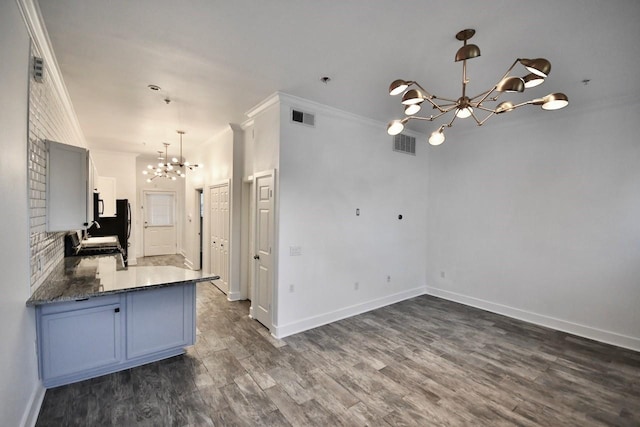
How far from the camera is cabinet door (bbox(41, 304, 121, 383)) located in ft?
8.08

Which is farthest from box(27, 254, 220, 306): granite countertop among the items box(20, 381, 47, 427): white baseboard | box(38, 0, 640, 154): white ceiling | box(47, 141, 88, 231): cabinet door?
box(38, 0, 640, 154): white ceiling

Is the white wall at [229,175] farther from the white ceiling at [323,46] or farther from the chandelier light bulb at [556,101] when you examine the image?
the chandelier light bulb at [556,101]

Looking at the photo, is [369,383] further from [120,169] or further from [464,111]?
[120,169]

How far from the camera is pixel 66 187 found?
9.10 feet

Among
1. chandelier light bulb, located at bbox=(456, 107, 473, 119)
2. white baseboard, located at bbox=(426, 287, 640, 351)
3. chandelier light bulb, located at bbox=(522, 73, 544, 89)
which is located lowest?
white baseboard, located at bbox=(426, 287, 640, 351)

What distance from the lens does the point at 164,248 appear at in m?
9.40

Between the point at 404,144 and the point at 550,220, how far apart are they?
2525 mm

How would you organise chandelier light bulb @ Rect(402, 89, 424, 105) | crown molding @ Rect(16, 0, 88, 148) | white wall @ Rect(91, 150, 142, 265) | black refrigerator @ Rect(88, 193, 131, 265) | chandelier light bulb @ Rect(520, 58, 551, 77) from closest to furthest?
chandelier light bulb @ Rect(520, 58, 551, 77), crown molding @ Rect(16, 0, 88, 148), chandelier light bulb @ Rect(402, 89, 424, 105), black refrigerator @ Rect(88, 193, 131, 265), white wall @ Rect(91, 150, 142, 265)

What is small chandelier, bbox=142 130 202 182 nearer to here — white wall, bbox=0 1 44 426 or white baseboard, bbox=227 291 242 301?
white baseboard, bbox=227 291 242 301

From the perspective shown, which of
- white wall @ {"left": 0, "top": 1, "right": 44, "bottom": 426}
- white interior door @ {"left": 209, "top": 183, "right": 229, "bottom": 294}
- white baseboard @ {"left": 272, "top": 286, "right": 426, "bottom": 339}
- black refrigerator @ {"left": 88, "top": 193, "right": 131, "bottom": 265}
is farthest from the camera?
black refrigerator @ {"left": 88, "top": 193, "right": 131, "bottom": 265}

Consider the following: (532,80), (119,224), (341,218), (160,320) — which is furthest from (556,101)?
(119,224)

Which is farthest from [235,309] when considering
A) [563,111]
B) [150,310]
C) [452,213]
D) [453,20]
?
[563,111]

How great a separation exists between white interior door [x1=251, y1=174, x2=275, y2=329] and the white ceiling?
124 cm

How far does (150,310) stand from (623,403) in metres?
4.57
